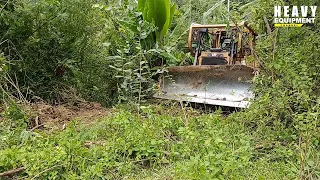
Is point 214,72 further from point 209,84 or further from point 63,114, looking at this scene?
point 63,114

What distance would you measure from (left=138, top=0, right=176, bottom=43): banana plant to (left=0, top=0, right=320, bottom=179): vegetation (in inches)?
0.7

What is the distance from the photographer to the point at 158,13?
6.27 meters

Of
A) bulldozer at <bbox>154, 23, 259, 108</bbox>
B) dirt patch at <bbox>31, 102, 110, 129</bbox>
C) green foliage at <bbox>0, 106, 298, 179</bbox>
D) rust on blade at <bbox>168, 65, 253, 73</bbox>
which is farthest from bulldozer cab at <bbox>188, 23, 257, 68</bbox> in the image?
green foliage at <bbox>0, 106, 298, 179</bbox>

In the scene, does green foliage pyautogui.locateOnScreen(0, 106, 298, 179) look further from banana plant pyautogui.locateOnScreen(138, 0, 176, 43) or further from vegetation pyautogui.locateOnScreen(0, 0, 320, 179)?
banana plant pyautogui.locateOnScreen(138, 0, 176, 43)

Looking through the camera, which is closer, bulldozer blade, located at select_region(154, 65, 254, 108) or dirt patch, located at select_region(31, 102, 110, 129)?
dirt patch, located at select_region(31, 102, 110, 129)

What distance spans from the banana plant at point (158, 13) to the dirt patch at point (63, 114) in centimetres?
173

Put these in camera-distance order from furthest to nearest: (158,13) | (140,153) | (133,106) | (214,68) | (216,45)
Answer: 1. (216,45)
2. (158,13)
3. (214,68)
4. (133,106)
5. (140,153)

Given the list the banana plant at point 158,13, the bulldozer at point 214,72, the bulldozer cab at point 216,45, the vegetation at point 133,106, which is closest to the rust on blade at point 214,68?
the bulldozer at point 214,72

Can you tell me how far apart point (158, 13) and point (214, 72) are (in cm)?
143

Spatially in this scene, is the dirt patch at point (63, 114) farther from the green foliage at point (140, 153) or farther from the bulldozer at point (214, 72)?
the bulldozer at point (214, 72)

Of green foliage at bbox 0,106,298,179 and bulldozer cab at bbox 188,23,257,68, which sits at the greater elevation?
bulldozer cab at bbox 188,23,257,68

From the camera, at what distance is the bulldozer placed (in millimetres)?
5324

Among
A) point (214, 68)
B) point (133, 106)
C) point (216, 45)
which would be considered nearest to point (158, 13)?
point (216, 45)

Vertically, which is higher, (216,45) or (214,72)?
(216,45)
